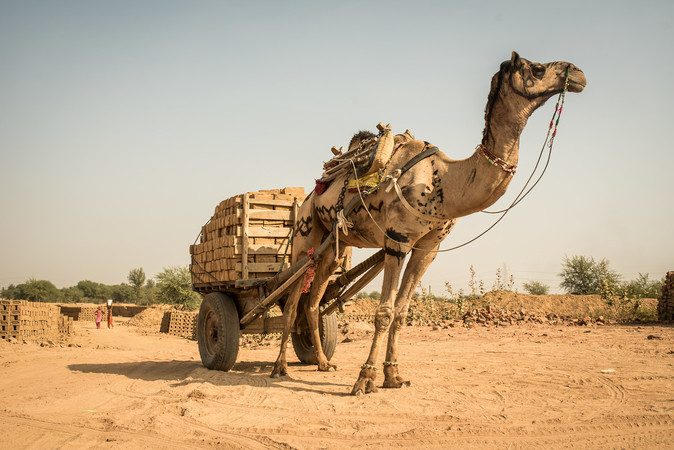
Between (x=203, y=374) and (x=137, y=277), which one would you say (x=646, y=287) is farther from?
(x=137, y=277)

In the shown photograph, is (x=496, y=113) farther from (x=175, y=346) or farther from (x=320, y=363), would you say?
(x=175, y=346)

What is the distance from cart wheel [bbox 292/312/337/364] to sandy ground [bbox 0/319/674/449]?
38cm

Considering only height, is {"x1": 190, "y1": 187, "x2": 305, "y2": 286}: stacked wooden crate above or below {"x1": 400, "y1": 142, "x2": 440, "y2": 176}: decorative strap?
below

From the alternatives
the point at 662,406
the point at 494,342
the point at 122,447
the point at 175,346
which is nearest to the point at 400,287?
the point at 662,406

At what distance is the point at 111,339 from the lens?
56.7ft

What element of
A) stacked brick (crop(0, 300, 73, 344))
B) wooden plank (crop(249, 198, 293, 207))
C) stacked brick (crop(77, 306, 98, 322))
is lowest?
stacked brick (crop(77, 306, 98, 322))

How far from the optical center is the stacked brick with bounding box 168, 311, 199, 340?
68.3ft

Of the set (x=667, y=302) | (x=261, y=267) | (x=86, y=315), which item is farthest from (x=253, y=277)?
(x=86, y=315)

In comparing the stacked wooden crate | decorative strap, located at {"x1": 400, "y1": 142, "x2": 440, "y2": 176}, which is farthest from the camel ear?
the stacked wooden crate

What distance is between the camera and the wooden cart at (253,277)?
335 inches

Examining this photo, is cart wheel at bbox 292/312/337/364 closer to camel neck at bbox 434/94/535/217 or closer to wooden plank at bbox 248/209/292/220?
wooden plank at bbox 248/209/292/220

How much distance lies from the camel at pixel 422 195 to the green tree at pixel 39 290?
58.5 m

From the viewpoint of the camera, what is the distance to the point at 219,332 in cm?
874

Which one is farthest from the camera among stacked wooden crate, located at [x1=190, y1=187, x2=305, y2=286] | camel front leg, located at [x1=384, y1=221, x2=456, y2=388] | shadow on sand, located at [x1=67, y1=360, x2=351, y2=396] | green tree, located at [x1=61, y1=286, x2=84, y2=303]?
green tree, located at [x1=61, y1=286, x2=84, y2=303]
